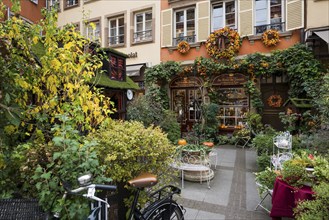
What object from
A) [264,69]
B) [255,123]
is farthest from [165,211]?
[264,69]

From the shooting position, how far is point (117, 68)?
6617mm

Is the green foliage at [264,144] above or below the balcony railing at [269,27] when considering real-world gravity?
below

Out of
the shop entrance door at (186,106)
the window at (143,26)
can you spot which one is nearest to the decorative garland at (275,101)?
the shop entrance door at (186,106)

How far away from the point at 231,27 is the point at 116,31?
21.3 feet

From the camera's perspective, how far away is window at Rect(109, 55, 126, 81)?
20.8ft

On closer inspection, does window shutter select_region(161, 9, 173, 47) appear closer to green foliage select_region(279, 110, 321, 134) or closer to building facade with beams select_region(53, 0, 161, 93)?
building facade with beams select_region(53, 0, 161, 93)

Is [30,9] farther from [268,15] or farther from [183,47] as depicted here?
[268,15]

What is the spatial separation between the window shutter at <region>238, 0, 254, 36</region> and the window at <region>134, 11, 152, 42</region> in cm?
462

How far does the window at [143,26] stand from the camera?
38.4 ft

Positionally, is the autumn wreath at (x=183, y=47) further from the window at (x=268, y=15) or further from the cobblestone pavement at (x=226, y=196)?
the cobblestone pavement at (x=226, y=196)

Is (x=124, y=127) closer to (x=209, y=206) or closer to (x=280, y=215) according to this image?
(x=209, y=206)

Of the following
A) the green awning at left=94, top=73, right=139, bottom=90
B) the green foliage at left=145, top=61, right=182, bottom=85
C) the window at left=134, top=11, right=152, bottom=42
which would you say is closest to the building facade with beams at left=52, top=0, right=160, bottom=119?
the window at left=134, top=11, right=152, bottom=42

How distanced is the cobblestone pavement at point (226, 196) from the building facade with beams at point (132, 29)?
23.7ft

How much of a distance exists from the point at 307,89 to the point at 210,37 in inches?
173
